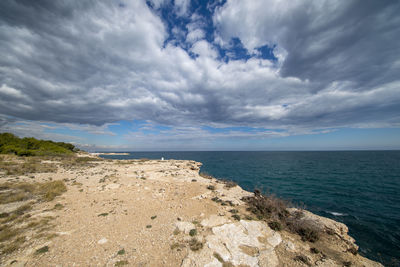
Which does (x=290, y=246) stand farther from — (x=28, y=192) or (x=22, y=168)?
(x=22, y=168)

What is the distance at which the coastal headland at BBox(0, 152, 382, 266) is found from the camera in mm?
5789

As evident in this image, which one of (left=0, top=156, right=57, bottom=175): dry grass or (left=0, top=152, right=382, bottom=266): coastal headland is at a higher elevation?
(left=0, top=156, right=57, bottom=175): dry grass

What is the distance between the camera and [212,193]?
Answer: 511 inches

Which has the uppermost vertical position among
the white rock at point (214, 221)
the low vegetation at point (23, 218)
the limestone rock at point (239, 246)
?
the low vegetation at point (23, 218)

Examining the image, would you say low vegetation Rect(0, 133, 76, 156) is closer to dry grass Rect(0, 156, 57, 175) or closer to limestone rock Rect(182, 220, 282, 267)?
dry grass Rect(0, 156, 57, 175)

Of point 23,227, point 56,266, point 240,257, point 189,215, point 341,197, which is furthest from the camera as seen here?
point 341,197

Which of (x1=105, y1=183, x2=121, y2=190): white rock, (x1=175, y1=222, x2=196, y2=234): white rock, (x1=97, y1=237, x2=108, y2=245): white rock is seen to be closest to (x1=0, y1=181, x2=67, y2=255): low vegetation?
(x1=97, y1=237, x2=108, y2=245): white rock

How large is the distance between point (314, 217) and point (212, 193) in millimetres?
7430

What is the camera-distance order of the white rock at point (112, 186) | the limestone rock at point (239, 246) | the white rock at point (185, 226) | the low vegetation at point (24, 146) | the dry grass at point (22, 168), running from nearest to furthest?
the limestone rock at point (239, 246) → the white rock at point (185, 226) → the white rock at point (112, 186) → the dry grass at point (22, 168) → the low vegetation at point (24, 146)

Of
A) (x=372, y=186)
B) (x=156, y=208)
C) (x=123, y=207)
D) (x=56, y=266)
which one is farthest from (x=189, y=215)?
(x=372, y=186)

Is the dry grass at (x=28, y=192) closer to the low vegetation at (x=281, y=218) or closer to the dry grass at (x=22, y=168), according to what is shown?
the dry grass at (x=22, y=168)

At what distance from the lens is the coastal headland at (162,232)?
19.0ft

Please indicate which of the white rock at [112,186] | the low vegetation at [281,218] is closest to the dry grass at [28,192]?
the white rock at [112,186]

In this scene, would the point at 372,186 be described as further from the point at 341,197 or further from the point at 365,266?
the point at 365,266
